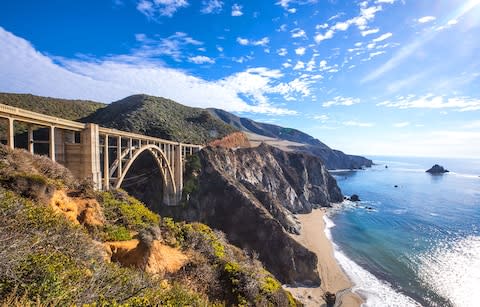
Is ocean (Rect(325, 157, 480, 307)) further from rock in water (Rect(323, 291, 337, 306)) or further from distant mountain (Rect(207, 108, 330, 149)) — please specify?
distant mountain (Rect(207, 108, 330, 149))

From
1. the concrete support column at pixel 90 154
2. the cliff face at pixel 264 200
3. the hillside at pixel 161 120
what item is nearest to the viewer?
the concrete support column at pixel 90 154

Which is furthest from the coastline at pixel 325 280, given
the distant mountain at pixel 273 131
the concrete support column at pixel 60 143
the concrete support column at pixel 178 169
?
the distant mountain at pixel 273 131

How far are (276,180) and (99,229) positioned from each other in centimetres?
4584

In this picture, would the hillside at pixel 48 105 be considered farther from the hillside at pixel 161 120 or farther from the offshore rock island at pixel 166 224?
the hillside at pixel 161 120

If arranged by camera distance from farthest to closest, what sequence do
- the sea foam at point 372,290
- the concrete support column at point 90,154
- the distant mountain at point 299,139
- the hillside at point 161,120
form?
the distant mountain at point 299,139, the hillside at point 161,120, the sea foam at point 372,290, the concrete support column at point 90,154

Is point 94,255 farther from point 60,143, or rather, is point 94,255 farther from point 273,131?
point 273,131

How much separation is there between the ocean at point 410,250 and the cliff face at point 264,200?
542 centimetres

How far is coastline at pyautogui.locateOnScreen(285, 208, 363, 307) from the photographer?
21.8 metres

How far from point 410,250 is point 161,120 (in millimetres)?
48113

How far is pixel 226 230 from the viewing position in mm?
32125

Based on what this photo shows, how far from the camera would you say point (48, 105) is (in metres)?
50.5

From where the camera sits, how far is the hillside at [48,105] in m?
44.9

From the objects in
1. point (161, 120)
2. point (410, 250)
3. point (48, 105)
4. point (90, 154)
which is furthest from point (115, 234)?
point (48, 105)

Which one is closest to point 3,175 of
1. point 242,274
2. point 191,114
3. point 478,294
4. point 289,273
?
point 242,274
